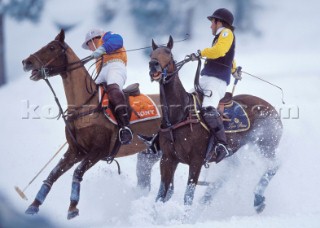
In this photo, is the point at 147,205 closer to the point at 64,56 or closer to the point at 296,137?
the point at 64,56

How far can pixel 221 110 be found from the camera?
9305mm

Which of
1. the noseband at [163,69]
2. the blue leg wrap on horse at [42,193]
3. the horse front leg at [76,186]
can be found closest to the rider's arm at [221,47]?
the noseband at [163,69]

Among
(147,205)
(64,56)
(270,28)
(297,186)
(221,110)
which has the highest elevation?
(64,56)

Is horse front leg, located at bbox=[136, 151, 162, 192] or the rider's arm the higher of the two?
the rider's arm

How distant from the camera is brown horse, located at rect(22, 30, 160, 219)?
8820 mm

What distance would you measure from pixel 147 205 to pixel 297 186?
3.63 metres

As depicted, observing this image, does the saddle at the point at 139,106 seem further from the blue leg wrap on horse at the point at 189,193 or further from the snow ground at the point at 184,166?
the blue leg wrap on horse at the point at 189,193

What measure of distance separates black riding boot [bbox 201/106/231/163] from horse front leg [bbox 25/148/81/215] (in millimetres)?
1848

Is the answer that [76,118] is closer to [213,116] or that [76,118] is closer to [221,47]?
[213,116]

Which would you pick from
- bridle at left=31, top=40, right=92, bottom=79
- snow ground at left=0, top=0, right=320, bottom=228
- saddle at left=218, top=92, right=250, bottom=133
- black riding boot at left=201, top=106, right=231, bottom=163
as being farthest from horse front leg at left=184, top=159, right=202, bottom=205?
bridle at left=31, top=40, right=92, bottom=79

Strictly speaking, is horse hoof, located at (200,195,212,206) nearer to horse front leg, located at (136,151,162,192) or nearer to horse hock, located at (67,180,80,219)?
horse front leg, located at (136,151,162,192)

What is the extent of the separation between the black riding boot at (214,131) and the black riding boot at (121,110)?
1.19 meters

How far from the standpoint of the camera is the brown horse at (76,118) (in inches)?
347

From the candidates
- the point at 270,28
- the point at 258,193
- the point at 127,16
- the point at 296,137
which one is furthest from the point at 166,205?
the point at 270,28
